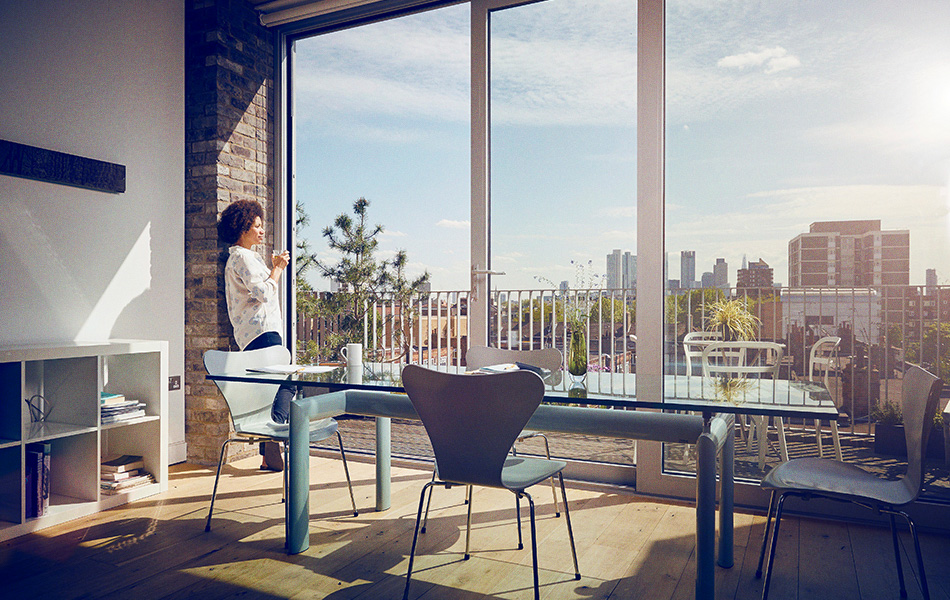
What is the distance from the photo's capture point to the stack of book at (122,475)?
3.27m

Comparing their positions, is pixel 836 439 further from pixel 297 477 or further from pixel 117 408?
pixel 117 408

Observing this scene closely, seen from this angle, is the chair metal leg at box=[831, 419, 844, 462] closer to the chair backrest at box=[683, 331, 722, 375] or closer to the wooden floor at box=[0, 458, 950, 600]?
the wooden floor at box=[0, 458, 950, 600]

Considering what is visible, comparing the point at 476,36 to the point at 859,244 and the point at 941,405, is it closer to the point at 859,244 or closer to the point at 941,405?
the point at 859,244

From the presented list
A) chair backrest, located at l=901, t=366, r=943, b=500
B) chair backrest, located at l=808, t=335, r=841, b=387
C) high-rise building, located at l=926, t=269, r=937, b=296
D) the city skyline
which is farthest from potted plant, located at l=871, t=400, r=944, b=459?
chair backrest, located at l=901, t=366, r=943, b=500

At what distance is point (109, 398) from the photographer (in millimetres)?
3264

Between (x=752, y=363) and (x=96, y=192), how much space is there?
357 cm

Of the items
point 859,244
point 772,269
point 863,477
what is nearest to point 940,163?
point 859,244

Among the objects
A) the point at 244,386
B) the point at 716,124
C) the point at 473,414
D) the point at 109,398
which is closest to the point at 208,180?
the point at 109,398

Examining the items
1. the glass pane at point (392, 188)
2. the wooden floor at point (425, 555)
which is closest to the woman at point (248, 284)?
the wooden floor at point (425, 555)

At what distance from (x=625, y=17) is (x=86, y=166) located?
2961 mm

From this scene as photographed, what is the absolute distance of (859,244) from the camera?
10.1 ft

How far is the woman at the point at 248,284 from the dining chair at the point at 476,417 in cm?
185

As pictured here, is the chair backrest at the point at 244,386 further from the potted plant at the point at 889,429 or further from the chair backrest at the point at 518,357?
the potted plant at the point at 889,429

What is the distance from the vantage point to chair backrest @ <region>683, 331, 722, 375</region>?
3.43m
